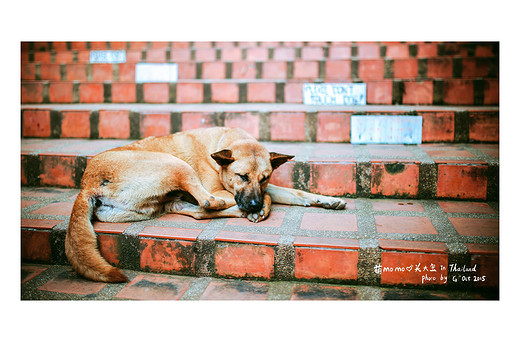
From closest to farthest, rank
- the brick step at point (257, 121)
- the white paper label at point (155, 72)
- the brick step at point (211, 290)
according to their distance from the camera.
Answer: the brick step at point (211, 290) < the brick step at point (257, 121) < the white paper label at point (155, 72)

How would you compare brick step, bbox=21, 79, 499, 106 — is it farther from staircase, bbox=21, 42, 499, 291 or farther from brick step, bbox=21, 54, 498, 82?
brick step, bbox=21, 54, 498, 82

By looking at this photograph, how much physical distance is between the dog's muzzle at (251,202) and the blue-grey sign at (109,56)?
4806 mm

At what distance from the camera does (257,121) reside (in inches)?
149

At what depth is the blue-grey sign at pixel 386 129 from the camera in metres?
3.54

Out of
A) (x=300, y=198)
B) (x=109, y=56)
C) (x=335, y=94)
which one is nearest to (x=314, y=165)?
(x=300, y=198)

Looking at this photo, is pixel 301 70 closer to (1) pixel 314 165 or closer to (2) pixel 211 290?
(1) pixel 314 165

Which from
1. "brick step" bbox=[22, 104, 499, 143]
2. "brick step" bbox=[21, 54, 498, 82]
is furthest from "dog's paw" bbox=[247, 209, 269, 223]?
"brick step" bbox=[21, 54, 498, 82]

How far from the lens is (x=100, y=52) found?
6.43 meters

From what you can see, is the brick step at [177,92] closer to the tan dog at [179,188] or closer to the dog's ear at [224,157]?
the tan dog at [179,188]

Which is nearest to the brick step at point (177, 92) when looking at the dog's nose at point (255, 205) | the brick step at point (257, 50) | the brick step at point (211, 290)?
the brick step at point (257, 50)

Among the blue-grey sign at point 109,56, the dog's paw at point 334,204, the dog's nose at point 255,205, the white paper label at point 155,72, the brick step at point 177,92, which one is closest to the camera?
the dog's nose at point 255,205

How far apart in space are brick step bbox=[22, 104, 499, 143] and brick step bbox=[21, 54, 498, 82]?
108 cm

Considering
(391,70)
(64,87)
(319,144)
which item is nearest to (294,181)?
(319,144)

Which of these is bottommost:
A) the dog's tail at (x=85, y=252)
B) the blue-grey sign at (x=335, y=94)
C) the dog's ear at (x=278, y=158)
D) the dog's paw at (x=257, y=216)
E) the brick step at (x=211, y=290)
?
the brick step at (x=211, y=290)
